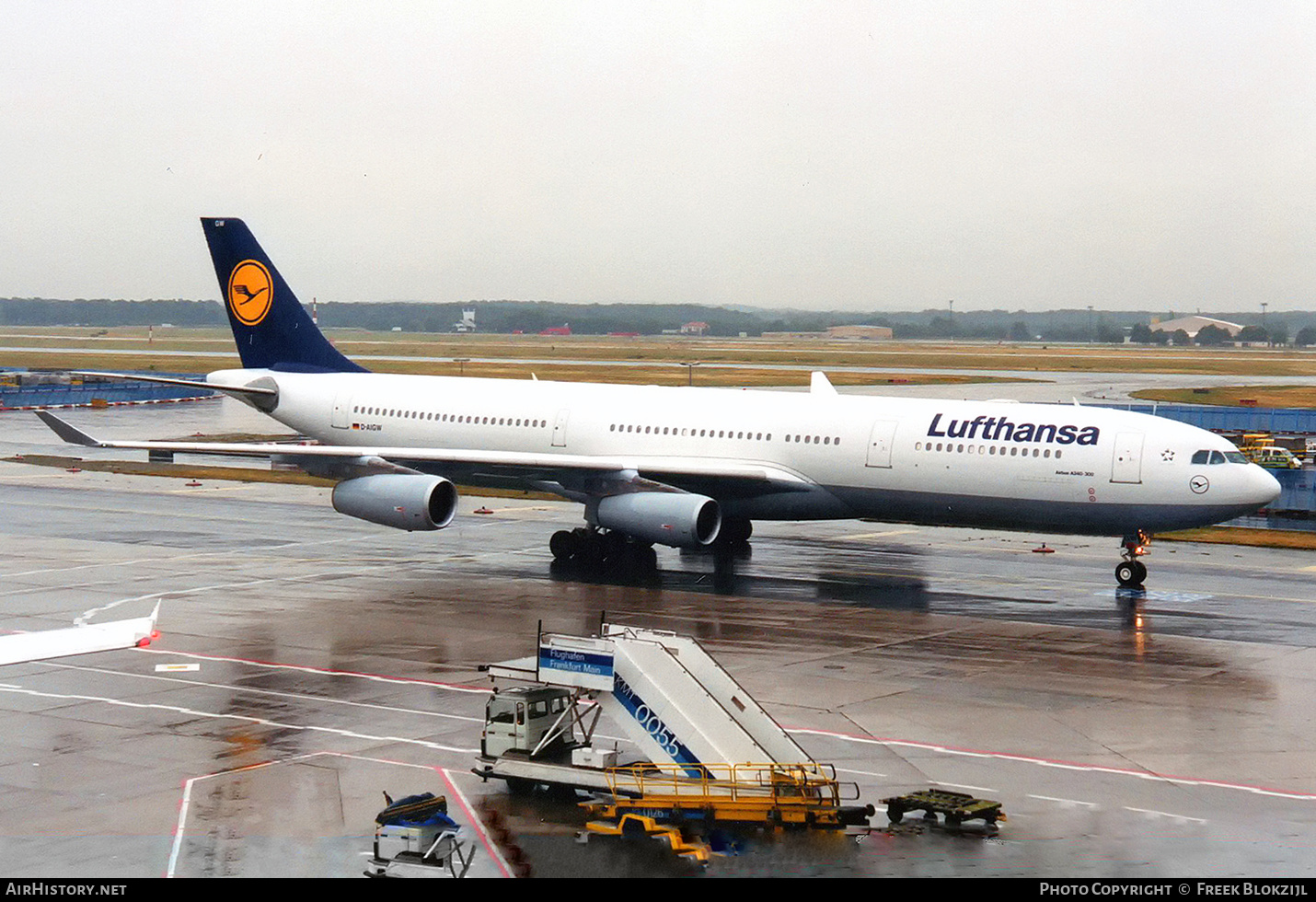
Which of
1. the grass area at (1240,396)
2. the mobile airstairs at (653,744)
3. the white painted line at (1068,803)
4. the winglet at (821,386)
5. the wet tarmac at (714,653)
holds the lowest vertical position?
the wet tarmac at (714,653)

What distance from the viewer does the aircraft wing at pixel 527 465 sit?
1476 inches

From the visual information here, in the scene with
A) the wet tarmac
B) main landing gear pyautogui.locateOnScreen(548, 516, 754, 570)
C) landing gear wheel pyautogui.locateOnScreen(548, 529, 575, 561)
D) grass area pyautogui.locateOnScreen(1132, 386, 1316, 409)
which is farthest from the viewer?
grass area pyautogui.locateOnScreen(1132, 386, 1316, 409)

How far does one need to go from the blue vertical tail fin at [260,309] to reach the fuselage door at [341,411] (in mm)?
2277

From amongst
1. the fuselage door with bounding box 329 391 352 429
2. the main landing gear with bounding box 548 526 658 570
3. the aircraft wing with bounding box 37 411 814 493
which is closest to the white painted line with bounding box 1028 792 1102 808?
the aircraft wing with bounding box 37 411 814 493

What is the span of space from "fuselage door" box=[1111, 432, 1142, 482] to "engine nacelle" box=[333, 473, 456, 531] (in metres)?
15.6

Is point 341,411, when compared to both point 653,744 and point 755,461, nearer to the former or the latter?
point 755,461

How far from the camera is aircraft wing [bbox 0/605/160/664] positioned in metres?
16.4

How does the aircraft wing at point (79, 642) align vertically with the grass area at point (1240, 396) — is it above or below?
above

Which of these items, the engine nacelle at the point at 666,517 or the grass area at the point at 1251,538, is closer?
the engine nacelle at the point at 666,517

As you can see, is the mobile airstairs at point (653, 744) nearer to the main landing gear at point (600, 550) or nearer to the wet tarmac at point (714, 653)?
the wet tarmac at point (714, 653)

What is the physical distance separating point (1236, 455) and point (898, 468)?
25.4ft

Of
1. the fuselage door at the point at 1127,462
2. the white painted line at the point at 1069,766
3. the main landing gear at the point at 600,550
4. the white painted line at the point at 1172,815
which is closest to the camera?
the white painted line at the point at 1172,815

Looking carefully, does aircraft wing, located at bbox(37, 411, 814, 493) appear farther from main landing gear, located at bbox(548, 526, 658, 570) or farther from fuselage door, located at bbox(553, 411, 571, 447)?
fuselage door, located at bbox(553, 411, 571, 447)

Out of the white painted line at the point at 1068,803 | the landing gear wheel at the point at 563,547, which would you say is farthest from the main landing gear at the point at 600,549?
the white painted line at the point at 1068,803
